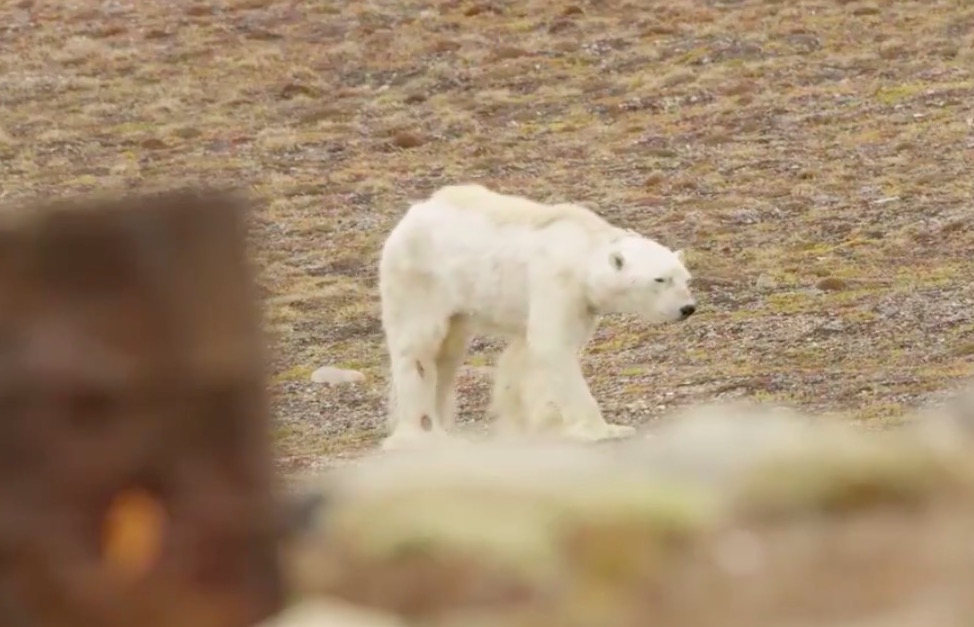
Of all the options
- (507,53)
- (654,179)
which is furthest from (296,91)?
(654,179)

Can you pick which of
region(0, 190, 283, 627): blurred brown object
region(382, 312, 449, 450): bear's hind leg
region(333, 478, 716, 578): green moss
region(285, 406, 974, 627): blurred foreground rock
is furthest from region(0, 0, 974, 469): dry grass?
region(0, 190, 283, 627): blurred brown object

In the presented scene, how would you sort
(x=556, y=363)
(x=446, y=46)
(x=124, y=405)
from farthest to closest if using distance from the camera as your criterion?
(x=446, y=46), (x=556, y=363), (x=124, y=405)

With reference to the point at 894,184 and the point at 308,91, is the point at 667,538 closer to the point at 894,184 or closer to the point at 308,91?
the point at 894,184

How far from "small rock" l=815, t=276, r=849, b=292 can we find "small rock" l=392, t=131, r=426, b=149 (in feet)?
16.1

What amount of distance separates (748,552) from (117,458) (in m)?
0.86

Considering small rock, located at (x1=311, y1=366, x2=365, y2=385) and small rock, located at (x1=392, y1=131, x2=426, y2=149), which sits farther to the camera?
small rock, located at (x1=392, y1=131, x2=426, y2=149)

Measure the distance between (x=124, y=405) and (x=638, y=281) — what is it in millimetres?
6031

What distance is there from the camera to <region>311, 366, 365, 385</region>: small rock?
9.68m

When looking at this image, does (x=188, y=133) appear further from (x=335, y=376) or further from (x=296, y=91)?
(x=335, y=376)

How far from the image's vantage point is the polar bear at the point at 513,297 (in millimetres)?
7996

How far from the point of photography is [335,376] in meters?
9.72

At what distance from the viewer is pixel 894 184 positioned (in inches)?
496

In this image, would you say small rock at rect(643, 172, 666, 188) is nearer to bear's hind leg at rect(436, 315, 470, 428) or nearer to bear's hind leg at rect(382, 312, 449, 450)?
bear's hind leg at rect(436, 315, 470, 428)

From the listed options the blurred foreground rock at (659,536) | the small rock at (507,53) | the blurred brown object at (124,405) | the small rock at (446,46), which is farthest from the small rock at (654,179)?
the blurred brown object at (124,405)
